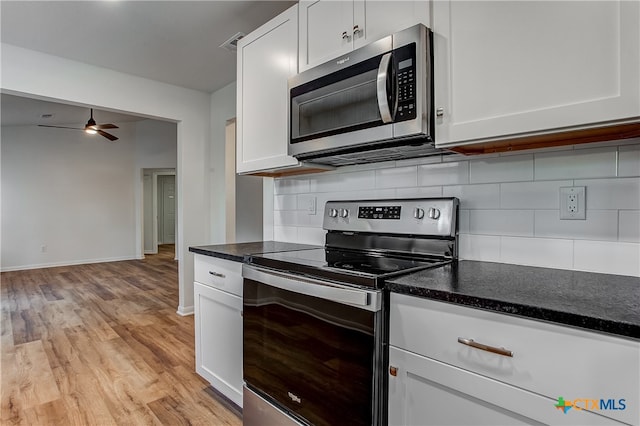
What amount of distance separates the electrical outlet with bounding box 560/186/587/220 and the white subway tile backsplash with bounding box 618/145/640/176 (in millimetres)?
123

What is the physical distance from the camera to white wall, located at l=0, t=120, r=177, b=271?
636 cm

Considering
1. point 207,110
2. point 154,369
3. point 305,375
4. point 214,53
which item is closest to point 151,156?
point 207,110

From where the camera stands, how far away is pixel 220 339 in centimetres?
196

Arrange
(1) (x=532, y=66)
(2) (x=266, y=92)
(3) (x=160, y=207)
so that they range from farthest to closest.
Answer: (3) (x=160, y=207) → (2) (x=266, y=92) → (1) (x=532, y=66)

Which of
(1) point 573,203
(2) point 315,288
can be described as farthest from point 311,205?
(1) point 573,203

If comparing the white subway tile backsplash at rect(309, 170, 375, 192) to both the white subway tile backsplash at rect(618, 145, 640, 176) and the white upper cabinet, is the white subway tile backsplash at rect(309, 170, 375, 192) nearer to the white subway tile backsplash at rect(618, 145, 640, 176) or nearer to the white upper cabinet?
the white upper cabinet

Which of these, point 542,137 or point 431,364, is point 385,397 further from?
point 542,137

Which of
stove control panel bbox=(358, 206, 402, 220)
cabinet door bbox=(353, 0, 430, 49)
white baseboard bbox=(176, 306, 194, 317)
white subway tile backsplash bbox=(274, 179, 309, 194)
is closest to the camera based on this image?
cabinet door bbox=(353, 0, 430, 49)

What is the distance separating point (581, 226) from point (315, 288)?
3.27ft

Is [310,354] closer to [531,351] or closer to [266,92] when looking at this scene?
[531,351]

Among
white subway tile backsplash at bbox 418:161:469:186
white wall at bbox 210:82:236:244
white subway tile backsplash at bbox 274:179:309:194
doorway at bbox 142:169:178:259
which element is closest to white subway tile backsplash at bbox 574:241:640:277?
white subway tile backsplash at bbox 418:161:469:186

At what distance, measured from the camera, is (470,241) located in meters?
1.53

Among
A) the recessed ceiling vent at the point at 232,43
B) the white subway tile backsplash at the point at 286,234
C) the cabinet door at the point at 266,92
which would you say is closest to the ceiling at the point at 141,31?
the recessed ceiling vent at the point at 232,43

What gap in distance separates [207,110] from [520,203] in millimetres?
3633
